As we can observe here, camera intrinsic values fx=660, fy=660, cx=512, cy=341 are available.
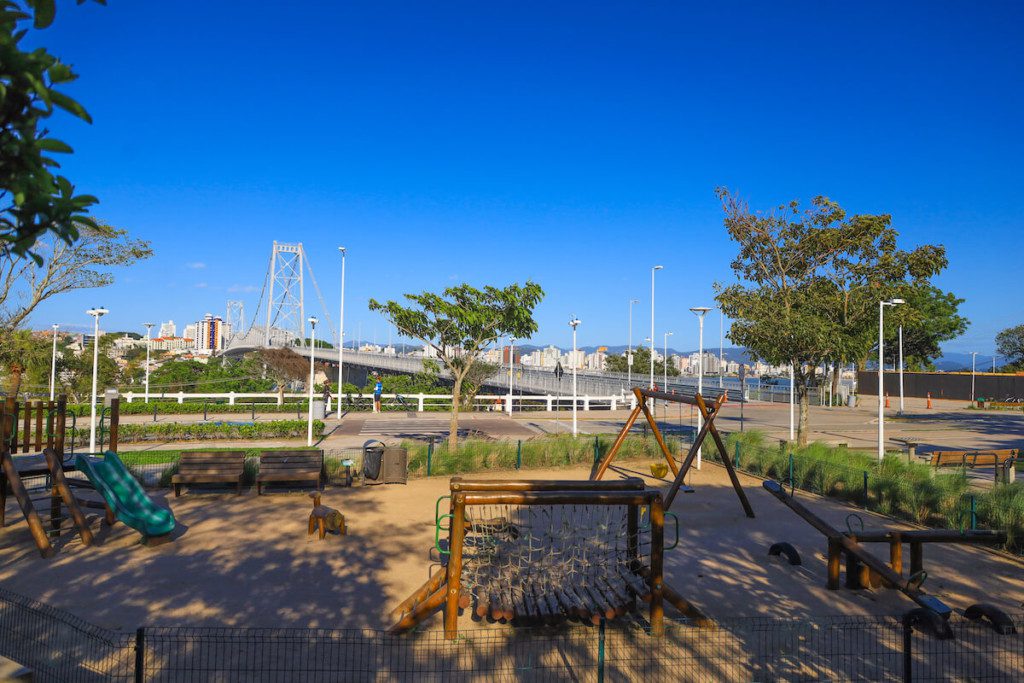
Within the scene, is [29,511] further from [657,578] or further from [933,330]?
[933,330]

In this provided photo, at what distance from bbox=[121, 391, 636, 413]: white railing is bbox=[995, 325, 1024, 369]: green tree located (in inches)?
1994

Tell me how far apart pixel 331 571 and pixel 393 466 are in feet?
20.3

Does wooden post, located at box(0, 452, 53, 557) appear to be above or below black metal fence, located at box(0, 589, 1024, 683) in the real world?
above

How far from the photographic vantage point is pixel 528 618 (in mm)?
7273

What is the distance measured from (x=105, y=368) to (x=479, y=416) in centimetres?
2173

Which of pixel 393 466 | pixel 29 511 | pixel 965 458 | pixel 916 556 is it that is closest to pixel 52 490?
pixel 29 511

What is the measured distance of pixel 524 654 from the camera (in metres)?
6.70

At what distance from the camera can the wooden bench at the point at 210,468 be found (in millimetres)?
13688

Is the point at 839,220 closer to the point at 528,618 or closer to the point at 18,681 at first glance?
the point at 528,618

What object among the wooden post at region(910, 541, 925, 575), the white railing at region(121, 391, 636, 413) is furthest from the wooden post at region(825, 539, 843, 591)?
the white railing at region(121, 391, 636, 413)

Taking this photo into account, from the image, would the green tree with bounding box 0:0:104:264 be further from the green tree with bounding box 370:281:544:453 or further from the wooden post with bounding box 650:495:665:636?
the green tree with bounding box 370:281:544:453

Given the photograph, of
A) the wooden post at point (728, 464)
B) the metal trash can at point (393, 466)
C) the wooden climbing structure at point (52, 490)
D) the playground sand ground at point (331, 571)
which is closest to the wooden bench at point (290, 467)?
the playground sand ground at point (331, 571)

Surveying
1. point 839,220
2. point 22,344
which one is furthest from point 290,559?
point 22,344

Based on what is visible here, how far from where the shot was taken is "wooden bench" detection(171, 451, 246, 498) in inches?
539
